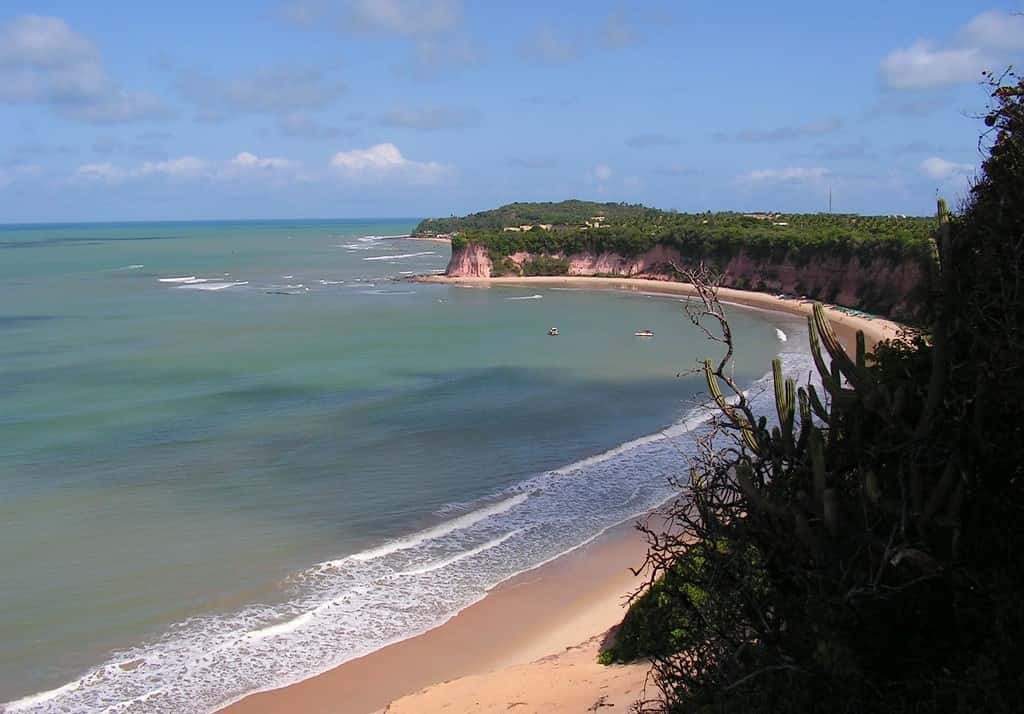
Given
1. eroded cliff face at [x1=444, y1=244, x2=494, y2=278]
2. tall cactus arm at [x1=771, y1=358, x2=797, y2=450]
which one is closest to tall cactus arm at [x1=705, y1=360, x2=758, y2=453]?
tall cactus arm at [x1=771, y1=358, x2=797, y2=450]

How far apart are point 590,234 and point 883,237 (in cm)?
3937

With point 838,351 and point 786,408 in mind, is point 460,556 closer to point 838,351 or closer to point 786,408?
point 786,408

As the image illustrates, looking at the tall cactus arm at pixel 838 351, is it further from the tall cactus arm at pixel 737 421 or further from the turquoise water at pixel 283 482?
the turquoise water at pixel 283 482

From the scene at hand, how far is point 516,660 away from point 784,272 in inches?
2644

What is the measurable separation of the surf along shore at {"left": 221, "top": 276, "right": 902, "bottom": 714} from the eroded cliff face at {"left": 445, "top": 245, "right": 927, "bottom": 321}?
2379 centimetres

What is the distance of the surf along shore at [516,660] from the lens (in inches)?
437

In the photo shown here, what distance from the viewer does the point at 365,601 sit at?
51.4 feet

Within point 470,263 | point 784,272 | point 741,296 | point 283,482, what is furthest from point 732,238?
point 283,482

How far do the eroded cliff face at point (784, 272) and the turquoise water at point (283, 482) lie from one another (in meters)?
11.4

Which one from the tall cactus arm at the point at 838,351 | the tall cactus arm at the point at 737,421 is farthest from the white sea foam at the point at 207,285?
the tall cactus arm at the point at 838,351

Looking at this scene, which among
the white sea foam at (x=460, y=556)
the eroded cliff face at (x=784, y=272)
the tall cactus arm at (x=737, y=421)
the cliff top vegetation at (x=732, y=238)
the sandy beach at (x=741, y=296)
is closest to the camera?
the tall cactus arm at (x=737, y=421)

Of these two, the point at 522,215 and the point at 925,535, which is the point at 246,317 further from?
the point at 522,215

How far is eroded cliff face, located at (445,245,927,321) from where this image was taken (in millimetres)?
59594

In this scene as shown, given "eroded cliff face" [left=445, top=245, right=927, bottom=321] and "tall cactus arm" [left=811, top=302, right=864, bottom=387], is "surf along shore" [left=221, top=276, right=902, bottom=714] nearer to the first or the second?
"tall cactus arm" [left=811, top=302, right=864, bottom=387]
